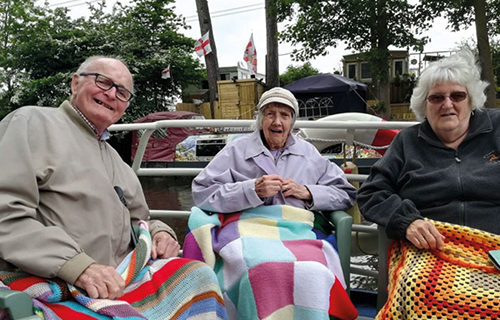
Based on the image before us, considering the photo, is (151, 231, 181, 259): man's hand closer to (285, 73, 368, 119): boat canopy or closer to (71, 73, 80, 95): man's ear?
(71, 73, 80, 95): man's ear

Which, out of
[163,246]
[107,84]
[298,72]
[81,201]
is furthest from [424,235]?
[298,72]

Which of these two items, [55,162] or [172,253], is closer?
[55,162]

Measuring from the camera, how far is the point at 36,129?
154cm

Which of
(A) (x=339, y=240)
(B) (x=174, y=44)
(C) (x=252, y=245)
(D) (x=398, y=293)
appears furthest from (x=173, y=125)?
(B) (x=174, y=44)

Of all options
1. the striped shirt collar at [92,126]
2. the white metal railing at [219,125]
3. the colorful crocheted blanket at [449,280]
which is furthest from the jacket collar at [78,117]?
the colorful crocheted blanket at [449,280]

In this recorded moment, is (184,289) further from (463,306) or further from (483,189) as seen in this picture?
(483,189)

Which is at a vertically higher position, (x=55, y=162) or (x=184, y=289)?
(x=55, y=162)

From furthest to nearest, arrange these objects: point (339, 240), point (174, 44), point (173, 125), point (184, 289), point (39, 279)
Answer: point (174, 44) < point (173, 125) < point (339, 240) < point (184, 289) < point (39, 279)

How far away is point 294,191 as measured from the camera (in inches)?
84.5

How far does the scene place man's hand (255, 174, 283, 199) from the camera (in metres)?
2.07

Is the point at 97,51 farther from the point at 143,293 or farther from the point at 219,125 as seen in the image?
the point at 143,293

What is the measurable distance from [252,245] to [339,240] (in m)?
0.44

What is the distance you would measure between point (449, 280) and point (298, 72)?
156ft

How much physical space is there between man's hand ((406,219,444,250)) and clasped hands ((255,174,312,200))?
583 millimetres
